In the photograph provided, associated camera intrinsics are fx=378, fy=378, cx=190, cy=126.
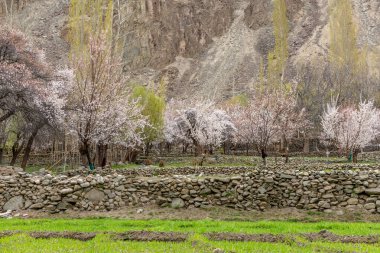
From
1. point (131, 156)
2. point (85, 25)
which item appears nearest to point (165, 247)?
point (85, 25)

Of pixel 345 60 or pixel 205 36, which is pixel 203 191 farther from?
pixel 205 36

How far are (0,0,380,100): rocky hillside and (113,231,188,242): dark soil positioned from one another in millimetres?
78965

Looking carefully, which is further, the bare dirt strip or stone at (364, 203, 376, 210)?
stone at (364, 203, 376, 210)

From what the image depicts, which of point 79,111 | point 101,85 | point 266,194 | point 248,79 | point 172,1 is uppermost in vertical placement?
point 172,1

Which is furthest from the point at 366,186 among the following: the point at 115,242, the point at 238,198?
the point at 115,242

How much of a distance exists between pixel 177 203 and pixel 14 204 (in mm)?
6677

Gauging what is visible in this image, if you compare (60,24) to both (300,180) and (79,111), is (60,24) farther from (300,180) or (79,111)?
(300,180)

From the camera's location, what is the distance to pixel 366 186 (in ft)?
46.8

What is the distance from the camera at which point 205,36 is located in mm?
108500

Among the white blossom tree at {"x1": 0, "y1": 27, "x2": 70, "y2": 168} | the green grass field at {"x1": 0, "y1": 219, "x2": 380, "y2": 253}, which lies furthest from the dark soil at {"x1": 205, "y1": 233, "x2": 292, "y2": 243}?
the white blossom tree at {"x1": 0, "y1": 27, "x2": 70, "y2": 168}

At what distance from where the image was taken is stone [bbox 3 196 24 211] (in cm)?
1531

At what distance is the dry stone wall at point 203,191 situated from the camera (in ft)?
47.0

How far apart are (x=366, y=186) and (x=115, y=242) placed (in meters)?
10.0

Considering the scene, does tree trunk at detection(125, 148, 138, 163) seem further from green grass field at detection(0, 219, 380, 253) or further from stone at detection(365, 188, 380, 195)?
stone at detection(365, 188, 380, 195)
